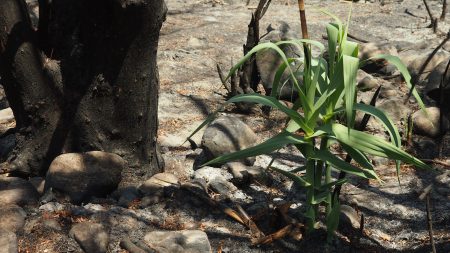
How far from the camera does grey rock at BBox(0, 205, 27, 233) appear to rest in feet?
8.22

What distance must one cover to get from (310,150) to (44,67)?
1.39 m

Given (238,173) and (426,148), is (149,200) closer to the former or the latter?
(238,173)

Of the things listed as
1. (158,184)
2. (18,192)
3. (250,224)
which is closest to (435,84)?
(250,224)

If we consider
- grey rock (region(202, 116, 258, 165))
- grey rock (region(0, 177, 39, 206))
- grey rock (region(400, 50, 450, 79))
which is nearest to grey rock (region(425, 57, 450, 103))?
grey rock (region(400, 50, 450, 79))

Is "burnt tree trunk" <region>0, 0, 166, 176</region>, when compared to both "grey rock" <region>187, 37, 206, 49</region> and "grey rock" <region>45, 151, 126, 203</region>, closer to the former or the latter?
"grey rock" <region>45, 151, 126, 203</region>

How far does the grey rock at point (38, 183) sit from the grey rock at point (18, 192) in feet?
0.14

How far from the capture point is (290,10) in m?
7.51

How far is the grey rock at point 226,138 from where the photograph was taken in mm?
3258

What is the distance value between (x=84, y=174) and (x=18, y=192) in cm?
31

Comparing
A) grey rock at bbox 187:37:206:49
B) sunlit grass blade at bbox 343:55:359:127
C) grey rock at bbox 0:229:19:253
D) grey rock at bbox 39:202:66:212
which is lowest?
grey rock at bbox 187:37:206:49

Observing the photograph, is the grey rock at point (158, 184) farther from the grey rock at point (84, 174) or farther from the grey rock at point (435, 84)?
the grey rock at point (435, 84)

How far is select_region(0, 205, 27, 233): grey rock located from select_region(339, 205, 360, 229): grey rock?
1425mm

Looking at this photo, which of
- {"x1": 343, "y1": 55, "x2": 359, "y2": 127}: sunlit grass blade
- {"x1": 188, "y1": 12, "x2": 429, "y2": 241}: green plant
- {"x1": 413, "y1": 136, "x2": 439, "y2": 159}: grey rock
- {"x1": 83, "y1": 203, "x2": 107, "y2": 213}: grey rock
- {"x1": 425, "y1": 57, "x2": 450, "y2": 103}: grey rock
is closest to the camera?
{"x1": 343, "y1": 55, "x2": 359, "y2": 127}: sunlit grass blade

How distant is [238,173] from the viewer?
312cm
